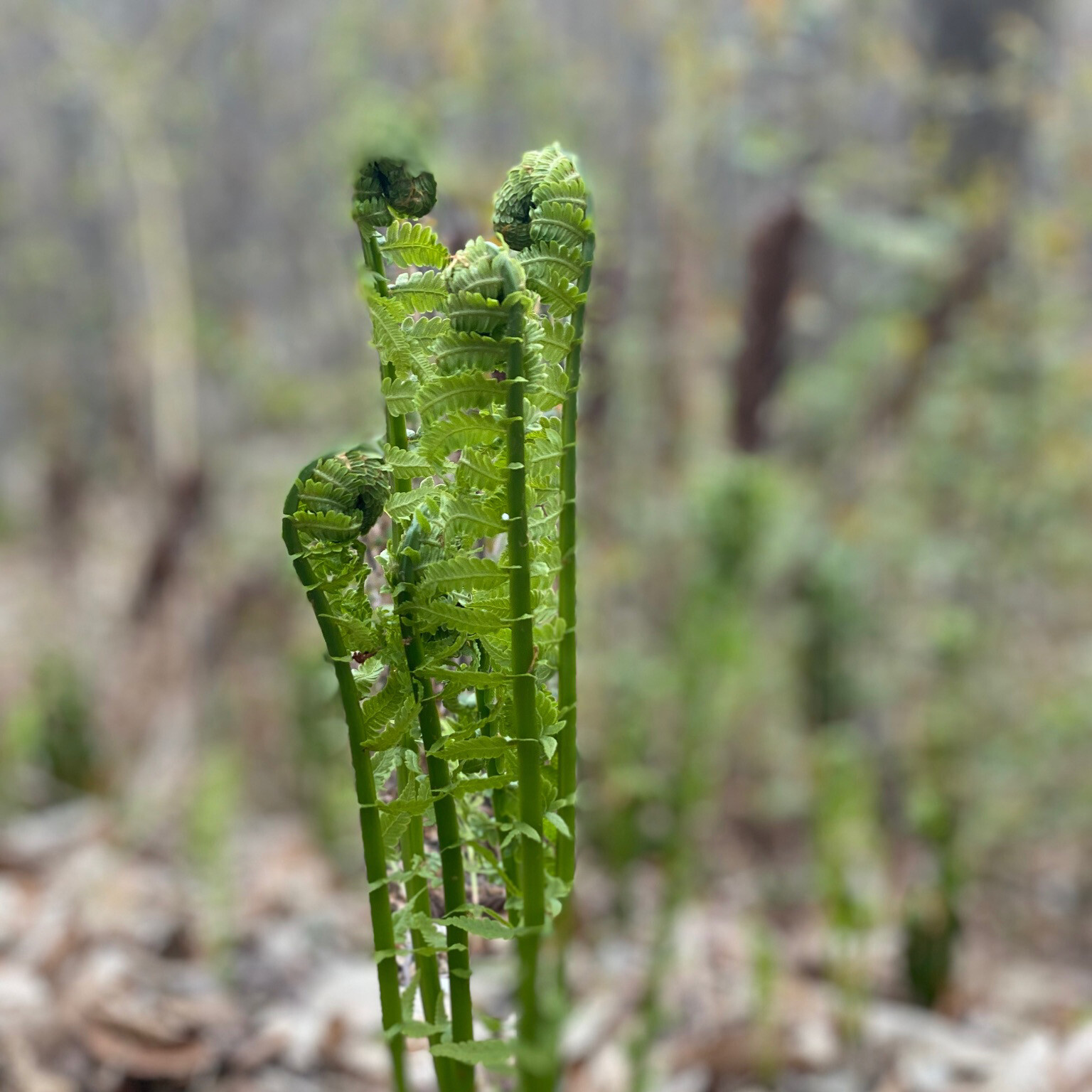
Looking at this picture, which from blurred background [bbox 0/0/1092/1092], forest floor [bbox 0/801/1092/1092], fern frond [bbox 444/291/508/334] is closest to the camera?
fern frond [bbox 444/291/508/334]

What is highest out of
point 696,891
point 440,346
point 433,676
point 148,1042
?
point 440,346

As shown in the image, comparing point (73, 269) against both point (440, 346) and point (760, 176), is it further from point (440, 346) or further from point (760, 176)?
point (440, 346)

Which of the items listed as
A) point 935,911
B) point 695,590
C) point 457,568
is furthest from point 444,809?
point 695,590

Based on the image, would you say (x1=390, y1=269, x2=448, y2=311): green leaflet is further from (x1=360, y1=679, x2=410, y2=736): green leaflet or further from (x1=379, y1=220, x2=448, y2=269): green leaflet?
(x1=360, y1=679, x2=410, y2=736): green leaflet

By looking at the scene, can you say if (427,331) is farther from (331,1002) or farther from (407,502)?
(331,1002)

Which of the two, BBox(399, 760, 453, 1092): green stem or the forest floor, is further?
the forest floor

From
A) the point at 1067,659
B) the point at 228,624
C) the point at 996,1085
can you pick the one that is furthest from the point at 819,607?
the point at 228,624

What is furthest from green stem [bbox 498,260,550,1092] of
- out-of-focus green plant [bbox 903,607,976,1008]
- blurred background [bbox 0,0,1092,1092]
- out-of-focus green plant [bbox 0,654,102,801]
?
out-of-focus green plant [bbox 0,654,102,801]
